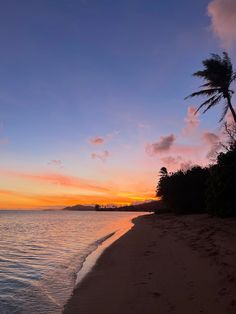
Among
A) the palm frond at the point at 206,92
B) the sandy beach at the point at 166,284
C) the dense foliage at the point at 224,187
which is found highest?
the palm frond at the point at 206,92

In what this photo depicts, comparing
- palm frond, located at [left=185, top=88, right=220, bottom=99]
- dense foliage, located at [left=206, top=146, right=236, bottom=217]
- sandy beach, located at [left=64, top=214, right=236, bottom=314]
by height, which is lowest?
sandy beach, located at [left=64, top=214, right=236, bottom=314]

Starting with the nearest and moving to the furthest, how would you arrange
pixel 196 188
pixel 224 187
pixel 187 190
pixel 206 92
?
pixel 224 187 < pixel 206 92 < pixel 196 188 < pixel 187 190

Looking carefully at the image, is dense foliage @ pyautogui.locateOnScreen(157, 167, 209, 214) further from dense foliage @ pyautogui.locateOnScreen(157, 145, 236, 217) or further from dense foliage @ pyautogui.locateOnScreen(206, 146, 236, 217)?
dense foliage @ pyautogui.locateOnScreen(206, 146, 236, 217)

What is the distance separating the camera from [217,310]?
7078mm

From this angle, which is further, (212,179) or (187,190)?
(187,190)

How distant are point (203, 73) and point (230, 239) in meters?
23.9

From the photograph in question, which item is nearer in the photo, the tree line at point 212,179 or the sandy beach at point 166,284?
the sandy beach at point 166,284

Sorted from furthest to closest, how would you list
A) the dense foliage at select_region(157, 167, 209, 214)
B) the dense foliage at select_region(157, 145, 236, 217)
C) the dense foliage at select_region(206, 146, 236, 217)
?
the dense foliage at select_region(157, 167, 209, 214), the dense foliage at select_region(157, 145, 236, 217), the dense foliage at select_region(206, 146, 236, 217)

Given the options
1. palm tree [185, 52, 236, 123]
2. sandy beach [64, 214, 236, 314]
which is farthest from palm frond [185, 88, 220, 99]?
sandy beach [64, 214, 236, 314]

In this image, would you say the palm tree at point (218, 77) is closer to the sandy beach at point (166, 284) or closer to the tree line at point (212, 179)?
the tree line at point (212, 179)

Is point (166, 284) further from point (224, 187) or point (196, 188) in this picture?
point (196, 188)

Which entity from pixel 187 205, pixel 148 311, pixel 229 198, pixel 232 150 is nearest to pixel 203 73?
pixel 232 150

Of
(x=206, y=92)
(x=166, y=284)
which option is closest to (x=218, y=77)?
(x=206, y=92)

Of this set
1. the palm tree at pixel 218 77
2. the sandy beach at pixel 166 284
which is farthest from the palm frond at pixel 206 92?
the sandy beach at pixel 166 284
